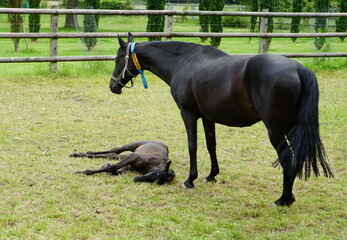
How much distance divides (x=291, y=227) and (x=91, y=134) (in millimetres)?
4212

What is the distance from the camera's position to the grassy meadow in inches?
171

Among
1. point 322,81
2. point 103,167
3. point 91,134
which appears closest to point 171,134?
point 91,134

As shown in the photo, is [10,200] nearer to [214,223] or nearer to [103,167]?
[103,167]

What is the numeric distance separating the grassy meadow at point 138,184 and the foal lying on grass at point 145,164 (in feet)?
0.39

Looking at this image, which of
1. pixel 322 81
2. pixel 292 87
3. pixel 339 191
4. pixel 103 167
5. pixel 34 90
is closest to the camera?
pixel 292 87

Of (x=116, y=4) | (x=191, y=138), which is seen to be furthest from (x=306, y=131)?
(x=116, y=4)

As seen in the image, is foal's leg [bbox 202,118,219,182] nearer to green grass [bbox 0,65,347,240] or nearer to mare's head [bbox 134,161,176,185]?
green grass [bbox 0,65,347,240]

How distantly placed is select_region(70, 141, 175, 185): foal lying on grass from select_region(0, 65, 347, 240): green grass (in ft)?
0.39

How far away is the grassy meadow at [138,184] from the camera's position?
4336 millimetres

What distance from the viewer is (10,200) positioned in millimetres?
4844

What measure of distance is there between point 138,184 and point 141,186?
0.10 metres

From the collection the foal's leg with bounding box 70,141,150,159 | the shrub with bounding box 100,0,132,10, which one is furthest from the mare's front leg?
the shrub with bounding box 100,0,132,10

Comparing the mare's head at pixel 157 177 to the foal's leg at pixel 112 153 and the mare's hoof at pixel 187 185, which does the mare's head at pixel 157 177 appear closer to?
the mare's hoof at pixel 187 185

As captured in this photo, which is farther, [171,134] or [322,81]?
[322,81]
